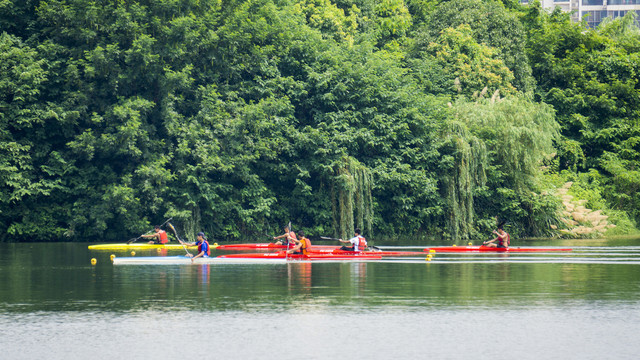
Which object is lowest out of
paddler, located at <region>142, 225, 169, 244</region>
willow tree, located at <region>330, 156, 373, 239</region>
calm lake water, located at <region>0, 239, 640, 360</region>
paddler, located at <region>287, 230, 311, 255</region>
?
calm lake water, located at <region>0, 239, 640, 360</region>

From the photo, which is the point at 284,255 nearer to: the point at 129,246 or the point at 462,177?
the point at 129,246

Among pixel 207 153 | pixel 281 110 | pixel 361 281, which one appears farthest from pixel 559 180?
pixel 361 281

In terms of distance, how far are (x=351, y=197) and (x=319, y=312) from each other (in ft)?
113

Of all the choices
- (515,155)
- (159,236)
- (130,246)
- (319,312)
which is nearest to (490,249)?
(515,155)

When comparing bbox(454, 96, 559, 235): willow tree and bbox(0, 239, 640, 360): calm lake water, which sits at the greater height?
bbox(454, 96, 559, 235): willow tree

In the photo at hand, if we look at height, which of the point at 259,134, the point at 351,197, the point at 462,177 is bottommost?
the point at 351,197

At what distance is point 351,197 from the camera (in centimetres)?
5638

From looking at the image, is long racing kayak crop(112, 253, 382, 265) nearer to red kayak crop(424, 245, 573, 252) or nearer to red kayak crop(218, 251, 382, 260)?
red kayak crop(218, 251, 382, 260)

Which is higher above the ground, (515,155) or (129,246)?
(515,155)

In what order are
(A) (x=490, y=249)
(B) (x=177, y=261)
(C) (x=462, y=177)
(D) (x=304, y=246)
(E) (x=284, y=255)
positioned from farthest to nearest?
(C) (x=462, y=177) → (A) (x=490, y=249) → (D) (x=304, y=246) → (E) (x=284, y=255) → (B) (x=177, y=261)

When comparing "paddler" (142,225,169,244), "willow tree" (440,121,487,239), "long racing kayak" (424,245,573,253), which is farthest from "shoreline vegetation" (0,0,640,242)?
"long racing kayak" (424,245,573,253)

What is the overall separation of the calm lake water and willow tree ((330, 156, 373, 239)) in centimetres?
2104

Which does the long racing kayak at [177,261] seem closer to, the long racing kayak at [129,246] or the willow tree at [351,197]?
the long racing kayak at [129,246]

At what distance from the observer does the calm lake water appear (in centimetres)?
1769
